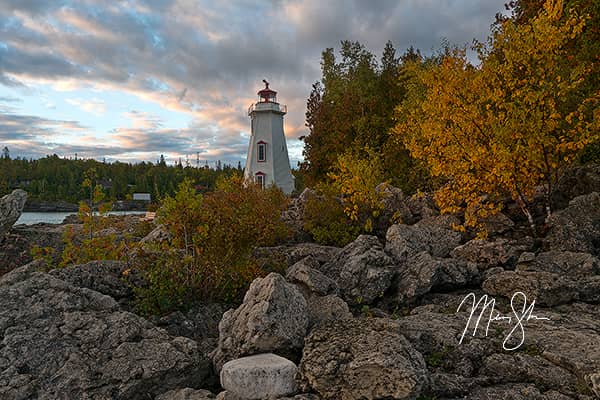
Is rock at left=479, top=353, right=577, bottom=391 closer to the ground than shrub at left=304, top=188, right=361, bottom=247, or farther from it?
closer to the ground

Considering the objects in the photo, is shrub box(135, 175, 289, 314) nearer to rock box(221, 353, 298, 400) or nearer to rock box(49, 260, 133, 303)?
rock box(49, 260, 133, 303)

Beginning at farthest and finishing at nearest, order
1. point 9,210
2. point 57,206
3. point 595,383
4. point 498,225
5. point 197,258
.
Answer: point 57,206, point 9,210, point 498,225, point 197,258, point 595,383

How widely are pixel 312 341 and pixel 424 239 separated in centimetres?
621

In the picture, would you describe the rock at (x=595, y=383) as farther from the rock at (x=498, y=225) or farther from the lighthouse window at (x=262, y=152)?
the lighthouse window at (x=262, y=152)

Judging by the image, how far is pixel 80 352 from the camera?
570 centimetres

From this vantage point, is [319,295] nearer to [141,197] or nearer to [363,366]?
[363,366]

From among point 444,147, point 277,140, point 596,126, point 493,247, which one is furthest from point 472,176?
point 277,140

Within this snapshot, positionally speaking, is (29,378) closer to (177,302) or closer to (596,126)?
(177,302)

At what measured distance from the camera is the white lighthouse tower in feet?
152

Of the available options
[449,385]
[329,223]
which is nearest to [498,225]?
[329,223]

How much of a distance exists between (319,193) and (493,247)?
25.1 feet

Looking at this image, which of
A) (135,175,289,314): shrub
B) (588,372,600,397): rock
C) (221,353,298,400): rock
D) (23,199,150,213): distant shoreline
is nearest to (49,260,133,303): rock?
(135,175,289,314): shrub

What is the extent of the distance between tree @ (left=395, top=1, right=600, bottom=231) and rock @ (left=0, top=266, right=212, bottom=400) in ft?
27.1

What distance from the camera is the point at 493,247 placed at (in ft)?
33.2
